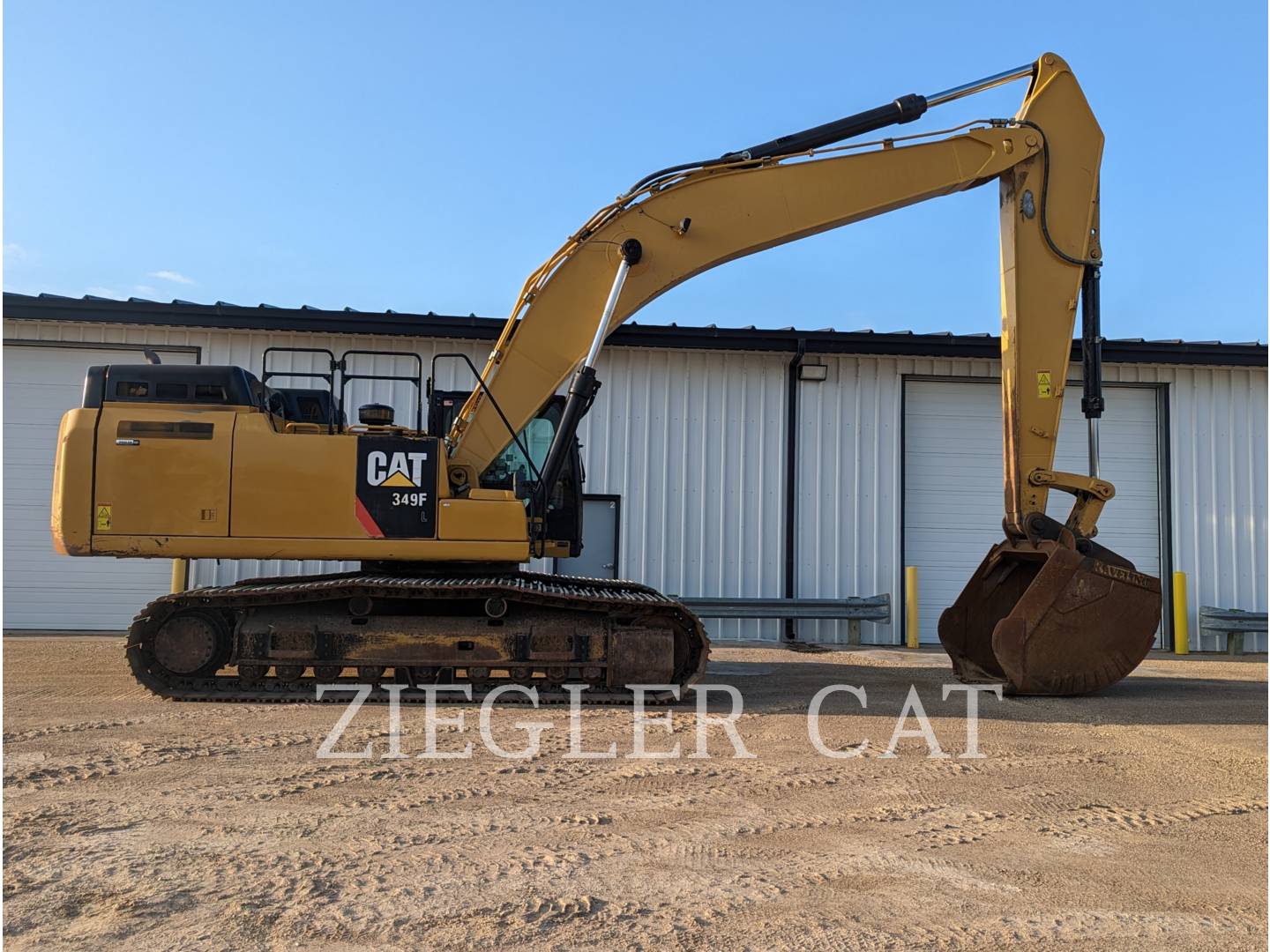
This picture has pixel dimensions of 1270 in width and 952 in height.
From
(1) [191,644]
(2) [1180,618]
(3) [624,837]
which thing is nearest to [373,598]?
(1) [191,644]

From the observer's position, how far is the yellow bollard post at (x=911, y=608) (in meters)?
14.2

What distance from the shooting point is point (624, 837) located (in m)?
4.51

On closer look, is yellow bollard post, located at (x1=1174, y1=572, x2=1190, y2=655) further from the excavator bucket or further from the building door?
the building door

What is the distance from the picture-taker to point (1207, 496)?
14.8 m

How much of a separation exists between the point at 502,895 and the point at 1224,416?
1469 cm

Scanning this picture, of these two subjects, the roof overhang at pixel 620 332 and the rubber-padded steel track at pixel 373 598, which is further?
the roof overhang at pixel 620 332

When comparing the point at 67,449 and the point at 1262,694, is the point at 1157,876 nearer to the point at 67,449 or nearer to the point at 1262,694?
the point at 1262,694

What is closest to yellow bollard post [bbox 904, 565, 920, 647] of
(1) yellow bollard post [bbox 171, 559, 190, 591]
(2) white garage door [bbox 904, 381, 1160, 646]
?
(2) white garage door [bbox 904, 381, 1160, 646]

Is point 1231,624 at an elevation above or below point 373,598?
below

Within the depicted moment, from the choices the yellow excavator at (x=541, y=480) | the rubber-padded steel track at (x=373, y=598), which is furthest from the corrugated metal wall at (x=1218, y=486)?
the rubber-padded steel track at (x=373, y=598)

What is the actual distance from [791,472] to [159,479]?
28.8 ft

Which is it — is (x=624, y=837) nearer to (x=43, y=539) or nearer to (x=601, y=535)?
(x=601, y=535)

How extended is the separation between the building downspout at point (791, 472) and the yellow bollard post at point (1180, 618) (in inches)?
211

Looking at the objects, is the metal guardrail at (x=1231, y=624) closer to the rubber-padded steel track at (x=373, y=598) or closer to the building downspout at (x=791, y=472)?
the building downspout at (x=791, y=472)
